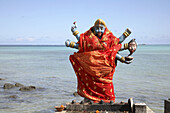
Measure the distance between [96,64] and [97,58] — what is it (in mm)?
193

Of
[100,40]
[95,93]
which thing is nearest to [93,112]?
[95,93]

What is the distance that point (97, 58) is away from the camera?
892 cm

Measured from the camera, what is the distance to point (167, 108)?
29.4ft

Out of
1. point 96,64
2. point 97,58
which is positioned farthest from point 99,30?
point 96,64

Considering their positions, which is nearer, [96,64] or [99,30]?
[96,64]

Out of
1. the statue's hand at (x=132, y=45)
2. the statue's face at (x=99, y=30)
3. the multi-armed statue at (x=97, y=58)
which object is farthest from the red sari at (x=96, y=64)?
the statue's hand at (x=132, y=45)

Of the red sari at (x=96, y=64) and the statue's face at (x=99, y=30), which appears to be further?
the statue's face at (x=99, y=30)

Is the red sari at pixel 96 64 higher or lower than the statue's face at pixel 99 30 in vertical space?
lower

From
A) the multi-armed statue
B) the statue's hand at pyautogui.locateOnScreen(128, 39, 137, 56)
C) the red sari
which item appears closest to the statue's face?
the multi-armed statue

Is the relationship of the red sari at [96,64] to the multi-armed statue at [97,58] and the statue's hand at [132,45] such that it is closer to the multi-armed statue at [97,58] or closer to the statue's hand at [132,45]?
the multi-armed statue at [97,58]

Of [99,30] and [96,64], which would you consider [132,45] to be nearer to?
[99,30]

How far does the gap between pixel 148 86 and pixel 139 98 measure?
148 inches

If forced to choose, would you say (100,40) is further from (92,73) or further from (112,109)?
(112,109)

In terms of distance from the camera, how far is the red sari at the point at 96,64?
8930 mm
